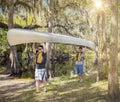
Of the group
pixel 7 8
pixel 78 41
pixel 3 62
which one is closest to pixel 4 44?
pixel 3 62

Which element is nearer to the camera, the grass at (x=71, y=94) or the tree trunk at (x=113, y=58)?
the tree trunk at (x=113, y=58)

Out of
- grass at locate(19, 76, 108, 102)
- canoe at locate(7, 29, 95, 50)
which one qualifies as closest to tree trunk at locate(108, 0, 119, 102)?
grass at locate(19, 76, 108, 102)

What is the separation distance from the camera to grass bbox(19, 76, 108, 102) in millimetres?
12445

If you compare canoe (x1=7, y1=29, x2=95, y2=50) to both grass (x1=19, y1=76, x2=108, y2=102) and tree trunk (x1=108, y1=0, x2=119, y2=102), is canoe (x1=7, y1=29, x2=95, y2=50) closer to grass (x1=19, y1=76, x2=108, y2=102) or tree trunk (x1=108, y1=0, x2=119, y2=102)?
grass (x1=19, y1=76, x2=108, y2=102)

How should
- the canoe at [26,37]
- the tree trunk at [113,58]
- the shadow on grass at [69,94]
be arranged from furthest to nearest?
1. the canoe at [26,37]
2. the shadow on grass at [69,94]
3. the tree trunk at [113,58]

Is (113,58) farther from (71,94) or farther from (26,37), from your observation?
(26,37)

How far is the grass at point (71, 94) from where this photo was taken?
1245 centimetres

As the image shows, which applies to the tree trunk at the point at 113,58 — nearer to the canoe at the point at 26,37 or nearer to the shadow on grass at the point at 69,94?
the shadow on grass at the point at 69,94

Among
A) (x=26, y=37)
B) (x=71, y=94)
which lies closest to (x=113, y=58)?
(x=71, y=94)

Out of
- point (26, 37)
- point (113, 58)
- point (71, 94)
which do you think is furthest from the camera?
point (26, 37)

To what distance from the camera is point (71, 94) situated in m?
13.5

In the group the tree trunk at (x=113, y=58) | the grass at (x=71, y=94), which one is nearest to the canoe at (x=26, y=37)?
the grass at (x=71, y=94)

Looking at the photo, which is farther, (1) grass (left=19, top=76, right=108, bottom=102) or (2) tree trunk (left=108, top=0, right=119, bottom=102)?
(1) grass (left=19, top=76, right=108, bottom=102)

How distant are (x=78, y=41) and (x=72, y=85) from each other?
4.94 m
